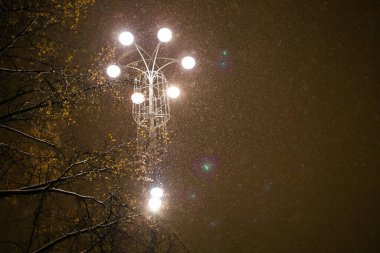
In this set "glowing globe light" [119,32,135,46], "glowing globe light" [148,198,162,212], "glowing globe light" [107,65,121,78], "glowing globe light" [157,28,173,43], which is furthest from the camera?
"glowing globe light" [119,32,135,46]

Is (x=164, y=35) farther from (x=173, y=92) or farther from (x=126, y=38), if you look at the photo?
(x=173, y=92)

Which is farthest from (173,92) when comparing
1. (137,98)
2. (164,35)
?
(164,35)

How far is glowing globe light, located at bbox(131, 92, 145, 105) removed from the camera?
671 cm

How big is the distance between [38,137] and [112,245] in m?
2.25

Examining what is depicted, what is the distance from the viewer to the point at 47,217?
4496 mm

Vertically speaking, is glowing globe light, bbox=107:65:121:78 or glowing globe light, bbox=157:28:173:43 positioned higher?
glowing globe light, bbox=157:28:173:43

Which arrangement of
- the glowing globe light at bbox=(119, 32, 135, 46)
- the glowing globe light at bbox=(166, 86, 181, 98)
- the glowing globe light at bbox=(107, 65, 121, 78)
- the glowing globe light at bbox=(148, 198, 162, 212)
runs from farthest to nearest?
the glowing globe light at bbox=(166, 86, 181, 98), the glowing globe light at bbox=(119, 32, 135, 46), the glowing globe light at bbox=(107, 65, 121, 78), the glowing globe light at bbox=(148, 198, 162, 212)

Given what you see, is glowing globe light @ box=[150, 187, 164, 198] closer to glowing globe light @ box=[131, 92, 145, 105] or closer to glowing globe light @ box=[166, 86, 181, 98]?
glowing globe light @ box=[131, 92, 145, 105]

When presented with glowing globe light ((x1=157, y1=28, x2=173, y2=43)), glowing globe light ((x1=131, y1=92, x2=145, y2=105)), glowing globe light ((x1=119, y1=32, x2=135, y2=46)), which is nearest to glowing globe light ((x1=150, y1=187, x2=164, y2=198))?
glowing globe light ((x1=131, y1=92, x2=145, y2=105))

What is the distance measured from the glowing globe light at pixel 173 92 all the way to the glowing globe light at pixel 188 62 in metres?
0.62

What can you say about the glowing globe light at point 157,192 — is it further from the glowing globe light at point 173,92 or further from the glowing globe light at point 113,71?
the glowing globe light at point 173,92

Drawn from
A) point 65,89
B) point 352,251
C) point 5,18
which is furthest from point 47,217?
point 352,251

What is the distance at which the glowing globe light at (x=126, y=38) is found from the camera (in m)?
7.21

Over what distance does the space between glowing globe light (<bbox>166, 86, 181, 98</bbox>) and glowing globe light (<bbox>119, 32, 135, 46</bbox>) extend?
1.45 meters
